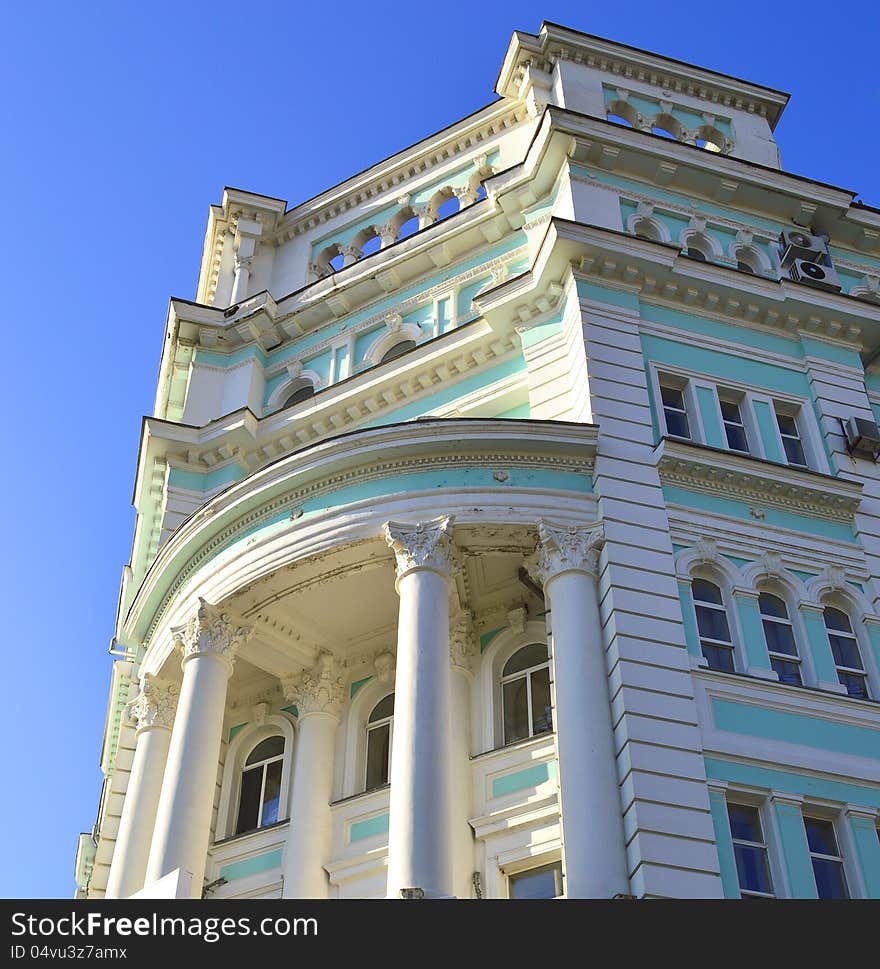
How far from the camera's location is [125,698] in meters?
31.0

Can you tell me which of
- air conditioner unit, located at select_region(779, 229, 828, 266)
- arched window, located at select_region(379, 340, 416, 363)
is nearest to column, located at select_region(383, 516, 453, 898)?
arched window, located at select_region(379, 340, 416, 363)

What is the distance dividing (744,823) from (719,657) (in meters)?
2.91

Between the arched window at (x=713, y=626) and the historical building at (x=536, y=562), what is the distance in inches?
2.4

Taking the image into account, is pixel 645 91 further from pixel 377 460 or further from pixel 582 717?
pixel 582 717

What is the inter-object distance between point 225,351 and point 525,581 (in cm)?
1250

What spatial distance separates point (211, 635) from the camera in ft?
79.8

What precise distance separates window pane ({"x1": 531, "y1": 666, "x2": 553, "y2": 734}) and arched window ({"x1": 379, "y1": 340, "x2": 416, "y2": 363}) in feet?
31.3

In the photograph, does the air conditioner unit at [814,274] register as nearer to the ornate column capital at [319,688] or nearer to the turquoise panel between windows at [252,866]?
the ornate column capital at [319,688]

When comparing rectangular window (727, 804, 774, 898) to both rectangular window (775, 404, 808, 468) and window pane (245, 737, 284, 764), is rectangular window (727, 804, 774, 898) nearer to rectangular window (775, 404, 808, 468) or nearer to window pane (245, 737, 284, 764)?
rectangular window (775, 404, 808, 468)

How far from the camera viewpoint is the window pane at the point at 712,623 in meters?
22.0

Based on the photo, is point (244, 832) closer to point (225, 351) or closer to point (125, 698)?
point (125, 698)

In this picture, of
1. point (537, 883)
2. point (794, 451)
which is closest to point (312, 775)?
point (537, 883)

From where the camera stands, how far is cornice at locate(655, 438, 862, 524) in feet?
77.7
